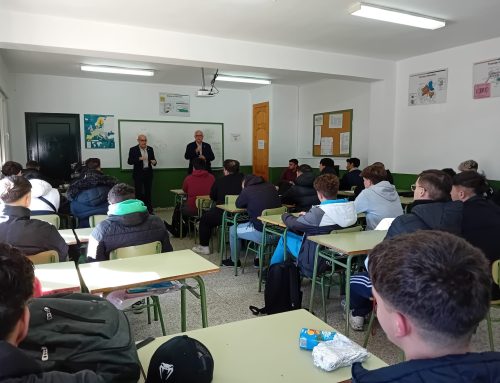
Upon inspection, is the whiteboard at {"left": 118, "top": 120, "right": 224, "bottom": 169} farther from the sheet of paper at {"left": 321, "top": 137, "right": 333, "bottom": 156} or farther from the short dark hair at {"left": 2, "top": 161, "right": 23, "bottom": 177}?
the short dark hair at {"left": 2, "top": 161, "right": 23, "bottom": 177}

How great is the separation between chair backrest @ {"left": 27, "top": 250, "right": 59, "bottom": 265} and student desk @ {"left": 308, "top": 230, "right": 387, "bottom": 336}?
69.0 inches

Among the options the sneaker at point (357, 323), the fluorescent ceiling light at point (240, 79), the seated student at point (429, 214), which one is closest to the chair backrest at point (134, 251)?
the seated student at point (429, 214)

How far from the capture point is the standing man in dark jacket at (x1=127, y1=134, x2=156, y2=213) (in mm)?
7836

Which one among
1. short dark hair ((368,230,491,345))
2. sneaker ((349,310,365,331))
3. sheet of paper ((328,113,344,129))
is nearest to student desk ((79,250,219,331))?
sneaker ((349,310,365,331))

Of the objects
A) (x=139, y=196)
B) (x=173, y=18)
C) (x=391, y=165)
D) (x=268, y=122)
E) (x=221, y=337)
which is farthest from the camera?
(x=268, y=122)

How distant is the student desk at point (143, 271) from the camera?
2004 mm

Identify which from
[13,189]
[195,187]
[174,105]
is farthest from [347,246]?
[174,105]

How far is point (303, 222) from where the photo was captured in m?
3.35

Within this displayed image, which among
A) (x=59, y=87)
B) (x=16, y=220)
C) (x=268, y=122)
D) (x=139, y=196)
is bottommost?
(x=139, y=196)

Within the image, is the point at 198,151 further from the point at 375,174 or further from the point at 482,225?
the point at 482,225

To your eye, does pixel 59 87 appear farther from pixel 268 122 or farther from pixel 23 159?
pixel 268 122

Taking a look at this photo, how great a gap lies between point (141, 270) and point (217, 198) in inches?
126

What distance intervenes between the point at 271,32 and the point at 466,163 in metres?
2.93

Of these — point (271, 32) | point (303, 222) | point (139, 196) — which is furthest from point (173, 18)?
point (139, 196)
